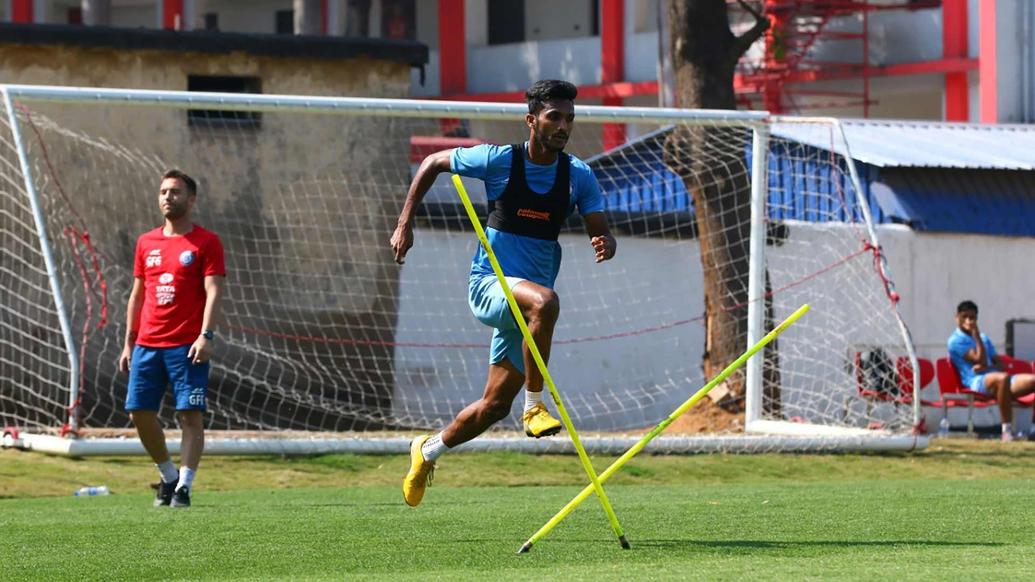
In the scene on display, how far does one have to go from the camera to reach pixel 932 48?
1268 inches

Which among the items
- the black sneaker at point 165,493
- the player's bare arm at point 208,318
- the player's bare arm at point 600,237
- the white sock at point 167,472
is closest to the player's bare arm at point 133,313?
the player's bare arm at point 208,318

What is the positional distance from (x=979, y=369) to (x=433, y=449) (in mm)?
11207

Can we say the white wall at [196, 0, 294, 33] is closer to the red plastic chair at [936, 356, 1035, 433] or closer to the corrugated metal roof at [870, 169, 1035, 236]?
the corrugated metal roof at [870, 169, 1035, 236]

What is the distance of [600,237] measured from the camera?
8883 millimetres

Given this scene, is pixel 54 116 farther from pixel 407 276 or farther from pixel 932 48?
pixel 932 48

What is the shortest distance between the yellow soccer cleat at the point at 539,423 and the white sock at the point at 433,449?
70 centimetres

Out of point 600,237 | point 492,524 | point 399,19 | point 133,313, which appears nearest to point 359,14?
point 399,19

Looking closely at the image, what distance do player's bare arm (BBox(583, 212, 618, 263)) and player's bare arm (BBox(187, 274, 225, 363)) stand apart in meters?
2.91

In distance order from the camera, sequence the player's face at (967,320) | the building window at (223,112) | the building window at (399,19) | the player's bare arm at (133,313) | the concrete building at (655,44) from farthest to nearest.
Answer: the building window at (399,19)
the concrete building at (655,44)
the building window at (223,112)
the player's face at (967,320)
the player's bare arm at (133,313)

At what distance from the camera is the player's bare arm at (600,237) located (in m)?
8.80

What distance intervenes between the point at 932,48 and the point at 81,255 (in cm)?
1806

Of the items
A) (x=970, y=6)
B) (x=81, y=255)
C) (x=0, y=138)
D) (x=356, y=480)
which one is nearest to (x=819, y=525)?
(x=356, y=480)

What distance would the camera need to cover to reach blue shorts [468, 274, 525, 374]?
8.94 m

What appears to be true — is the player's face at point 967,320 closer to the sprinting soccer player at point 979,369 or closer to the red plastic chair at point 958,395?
the sprinting soccer player at point 979,369
